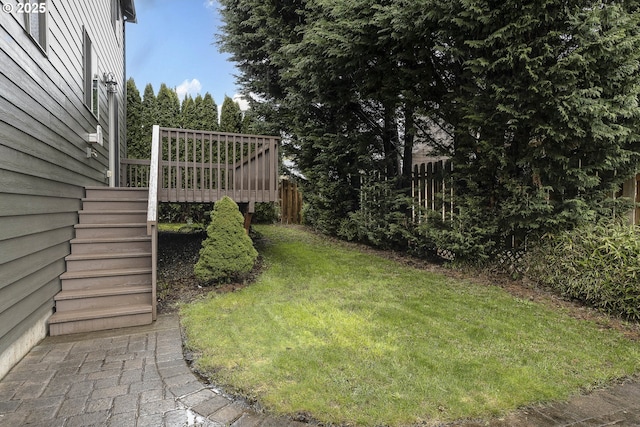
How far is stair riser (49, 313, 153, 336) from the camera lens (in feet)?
11.0

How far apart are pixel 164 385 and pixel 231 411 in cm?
60

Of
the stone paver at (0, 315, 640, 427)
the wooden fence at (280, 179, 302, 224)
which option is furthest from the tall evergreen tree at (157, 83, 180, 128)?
the stone paver at (0, 315, 640, 427)

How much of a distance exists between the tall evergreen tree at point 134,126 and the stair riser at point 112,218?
620 centimetres

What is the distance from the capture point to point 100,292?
3.68 m

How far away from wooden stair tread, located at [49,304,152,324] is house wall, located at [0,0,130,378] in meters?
0.11

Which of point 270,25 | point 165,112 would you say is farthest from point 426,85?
point 165,112

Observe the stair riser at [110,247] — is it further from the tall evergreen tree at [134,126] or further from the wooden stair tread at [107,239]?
the tall evergreen tree at [134,126]

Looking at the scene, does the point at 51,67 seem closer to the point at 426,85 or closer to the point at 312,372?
the point at 312,372

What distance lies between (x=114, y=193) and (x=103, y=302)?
198 centimetres

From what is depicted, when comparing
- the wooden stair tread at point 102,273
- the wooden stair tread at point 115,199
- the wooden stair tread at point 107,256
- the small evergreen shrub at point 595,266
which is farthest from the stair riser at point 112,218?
the small evergreen shrub at point 595,266

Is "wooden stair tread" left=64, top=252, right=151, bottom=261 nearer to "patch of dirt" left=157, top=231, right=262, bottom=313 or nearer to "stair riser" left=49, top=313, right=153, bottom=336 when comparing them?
"patch of dirt" left=157, top=231, right=262, bottom=313

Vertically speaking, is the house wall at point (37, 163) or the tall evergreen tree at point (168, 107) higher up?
the tall evergreen tree at point (168, 107)

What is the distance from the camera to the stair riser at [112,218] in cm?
450

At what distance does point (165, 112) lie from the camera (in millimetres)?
10617
